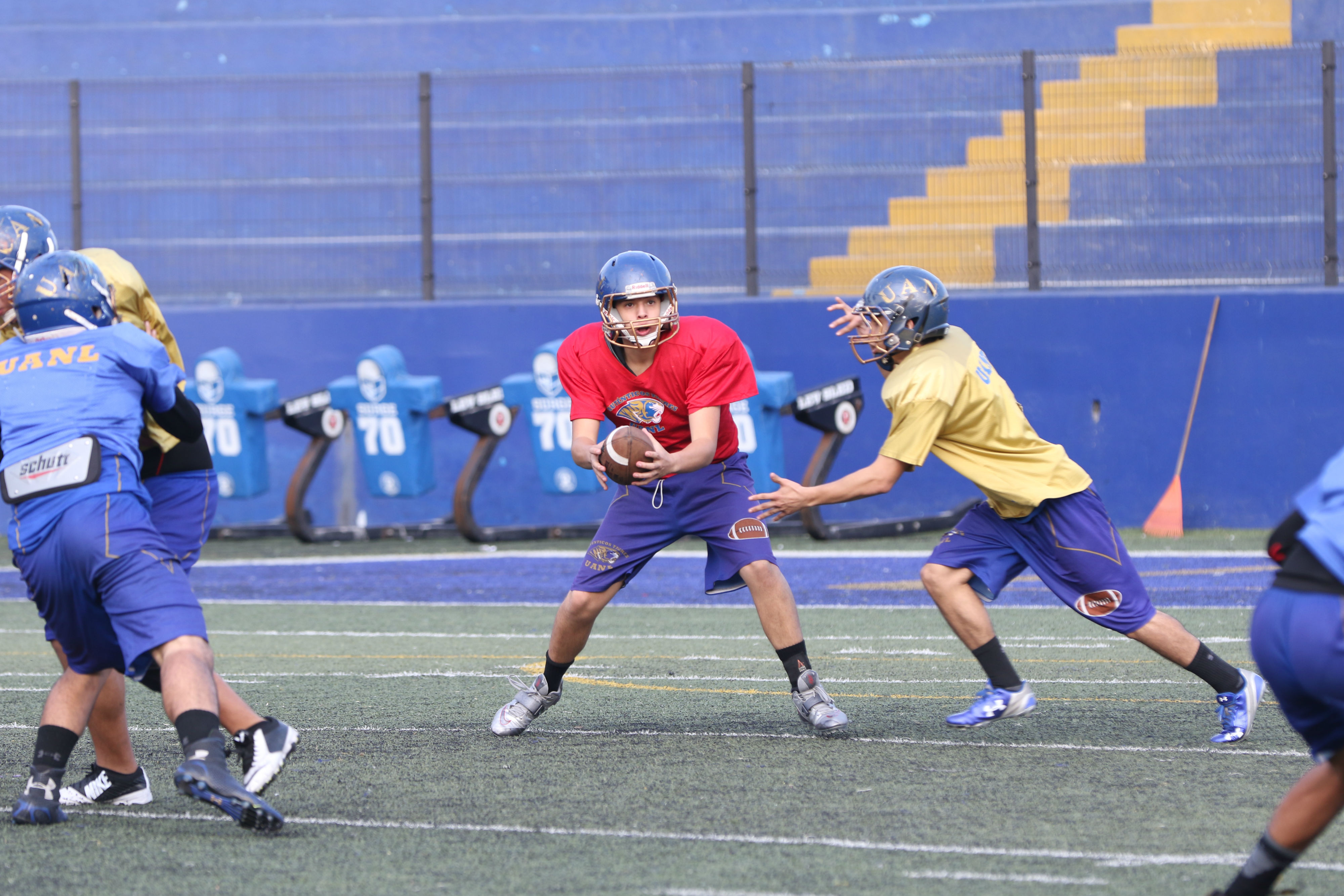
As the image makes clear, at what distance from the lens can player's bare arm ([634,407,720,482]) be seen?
18.9 ft

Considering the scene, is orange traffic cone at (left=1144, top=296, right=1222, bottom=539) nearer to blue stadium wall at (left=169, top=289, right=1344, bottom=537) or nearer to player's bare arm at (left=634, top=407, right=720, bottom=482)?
A: blue stadium wall at (left=169, top=289, right=1344, bottom=537)

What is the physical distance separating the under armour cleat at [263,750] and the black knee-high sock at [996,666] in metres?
2.62

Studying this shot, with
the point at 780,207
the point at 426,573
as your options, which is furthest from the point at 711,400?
the point at 780,207

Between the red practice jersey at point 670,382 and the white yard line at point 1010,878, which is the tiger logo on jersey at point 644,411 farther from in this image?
the white yard line at point 1010,878

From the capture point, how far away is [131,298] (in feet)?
18.6

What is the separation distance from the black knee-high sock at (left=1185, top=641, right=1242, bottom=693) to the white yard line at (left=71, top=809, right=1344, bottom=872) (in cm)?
144

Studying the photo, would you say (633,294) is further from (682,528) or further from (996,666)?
(996,666)

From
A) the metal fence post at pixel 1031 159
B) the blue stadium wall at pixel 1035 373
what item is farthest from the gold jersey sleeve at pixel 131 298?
the metal fence post at pixel 1031 159

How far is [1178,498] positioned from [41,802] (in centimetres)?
995

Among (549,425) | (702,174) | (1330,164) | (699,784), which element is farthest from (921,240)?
(699,784)

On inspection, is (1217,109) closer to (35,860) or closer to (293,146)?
(293,146)

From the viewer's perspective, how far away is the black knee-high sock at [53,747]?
16.2 feet

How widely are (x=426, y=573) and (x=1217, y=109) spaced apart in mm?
7947

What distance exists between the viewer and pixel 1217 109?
1369 cm
